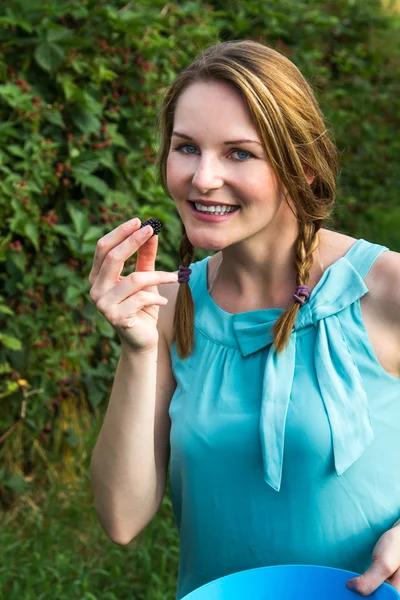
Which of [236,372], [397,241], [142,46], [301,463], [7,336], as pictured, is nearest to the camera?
[301,463]

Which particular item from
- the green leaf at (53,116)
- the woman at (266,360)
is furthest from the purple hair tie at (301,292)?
the green leaf at (53,116)

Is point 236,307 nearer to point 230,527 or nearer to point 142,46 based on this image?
point 230,527

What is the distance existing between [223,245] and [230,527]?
55 centimetres

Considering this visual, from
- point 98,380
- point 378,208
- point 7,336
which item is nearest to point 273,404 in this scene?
point 7,336

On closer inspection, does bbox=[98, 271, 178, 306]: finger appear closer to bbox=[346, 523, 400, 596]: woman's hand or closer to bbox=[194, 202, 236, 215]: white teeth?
bbox=[194, 202, 236, 215]: white teeth

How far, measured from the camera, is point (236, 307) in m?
1.86

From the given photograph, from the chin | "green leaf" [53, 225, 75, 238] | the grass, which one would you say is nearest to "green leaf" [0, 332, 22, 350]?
"green leaf" [53, 225, 75, 238]

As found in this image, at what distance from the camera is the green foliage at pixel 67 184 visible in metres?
3.08

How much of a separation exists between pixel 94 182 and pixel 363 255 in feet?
5.55

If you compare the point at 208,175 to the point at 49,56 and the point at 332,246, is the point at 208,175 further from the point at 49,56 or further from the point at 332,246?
the point at 49,56

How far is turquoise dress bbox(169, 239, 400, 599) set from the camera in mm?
1645

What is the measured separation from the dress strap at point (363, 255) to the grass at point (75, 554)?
56.4 inches

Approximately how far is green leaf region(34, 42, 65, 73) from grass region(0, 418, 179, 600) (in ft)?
4.95

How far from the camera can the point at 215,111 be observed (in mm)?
1631
